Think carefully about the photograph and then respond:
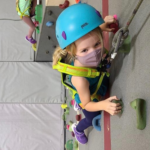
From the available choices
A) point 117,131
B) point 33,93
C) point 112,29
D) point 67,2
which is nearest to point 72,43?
point 112,29

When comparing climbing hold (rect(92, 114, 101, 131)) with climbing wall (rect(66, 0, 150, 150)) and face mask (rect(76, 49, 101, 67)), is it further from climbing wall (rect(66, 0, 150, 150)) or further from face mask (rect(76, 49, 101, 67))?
face mask (rect(76, 49, 101, 67))

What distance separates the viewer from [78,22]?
0.69m

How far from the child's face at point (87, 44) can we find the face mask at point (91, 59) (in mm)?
11

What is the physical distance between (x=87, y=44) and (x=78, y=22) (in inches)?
3.0

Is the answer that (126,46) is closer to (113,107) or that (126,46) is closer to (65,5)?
(113,107)

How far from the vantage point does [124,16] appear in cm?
75

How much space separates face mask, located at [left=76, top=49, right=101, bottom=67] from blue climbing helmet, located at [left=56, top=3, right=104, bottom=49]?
7 centimetres

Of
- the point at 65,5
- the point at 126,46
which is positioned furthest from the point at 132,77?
the point at 65,5

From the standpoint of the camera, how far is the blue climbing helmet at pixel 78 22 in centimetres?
68

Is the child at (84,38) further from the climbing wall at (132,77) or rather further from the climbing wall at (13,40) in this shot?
the climbing wall at (13,40)

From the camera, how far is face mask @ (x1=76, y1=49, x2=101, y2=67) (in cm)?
73

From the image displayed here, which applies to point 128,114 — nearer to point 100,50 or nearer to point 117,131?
point 117,131

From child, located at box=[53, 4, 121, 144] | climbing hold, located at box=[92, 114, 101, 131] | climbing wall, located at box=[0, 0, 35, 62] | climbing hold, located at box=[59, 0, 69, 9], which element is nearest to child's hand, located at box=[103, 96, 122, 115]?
child, located at box=[53, 4, 121, 144]

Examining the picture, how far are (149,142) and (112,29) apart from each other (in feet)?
1.52
